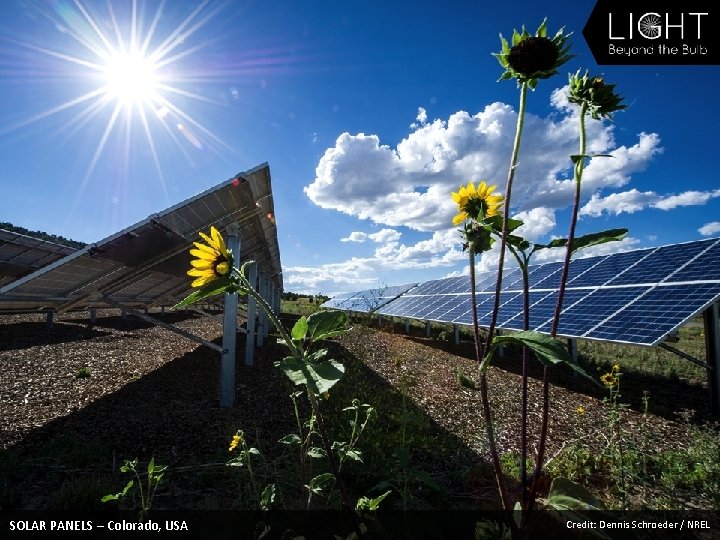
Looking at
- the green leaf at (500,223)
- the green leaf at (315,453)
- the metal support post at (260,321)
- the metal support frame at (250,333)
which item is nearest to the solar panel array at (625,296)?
the green leaf at (315,453)

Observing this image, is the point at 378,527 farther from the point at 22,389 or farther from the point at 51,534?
the point at 22,389

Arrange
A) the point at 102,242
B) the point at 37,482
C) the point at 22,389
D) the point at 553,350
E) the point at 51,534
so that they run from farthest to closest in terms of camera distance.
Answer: the point at 22,389 → the point at 102,242 → the point at 37,482 → the point at 51,534 → the point at 553,350

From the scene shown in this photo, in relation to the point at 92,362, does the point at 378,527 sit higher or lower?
higher

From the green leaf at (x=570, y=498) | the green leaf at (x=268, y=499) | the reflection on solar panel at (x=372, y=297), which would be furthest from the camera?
the reflection on solar panel at (x=372, y=297)

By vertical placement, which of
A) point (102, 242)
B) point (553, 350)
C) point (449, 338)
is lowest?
point (449, 338)

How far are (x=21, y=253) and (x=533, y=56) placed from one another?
13857mm

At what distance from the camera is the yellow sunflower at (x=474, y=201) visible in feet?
5.64

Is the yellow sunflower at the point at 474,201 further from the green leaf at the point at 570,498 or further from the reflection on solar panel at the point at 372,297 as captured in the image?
the reflection on solar panel at the point at 372,297

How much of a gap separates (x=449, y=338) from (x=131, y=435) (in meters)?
12.4

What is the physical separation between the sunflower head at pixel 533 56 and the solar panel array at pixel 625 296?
3599mm

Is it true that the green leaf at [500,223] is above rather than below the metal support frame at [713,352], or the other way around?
above

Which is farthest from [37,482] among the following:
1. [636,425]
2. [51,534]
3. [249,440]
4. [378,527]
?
[636,425]

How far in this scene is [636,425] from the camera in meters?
5.29

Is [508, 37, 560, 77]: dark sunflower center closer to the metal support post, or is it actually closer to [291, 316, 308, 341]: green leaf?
[291, 316, 308, 341]: green leaf
